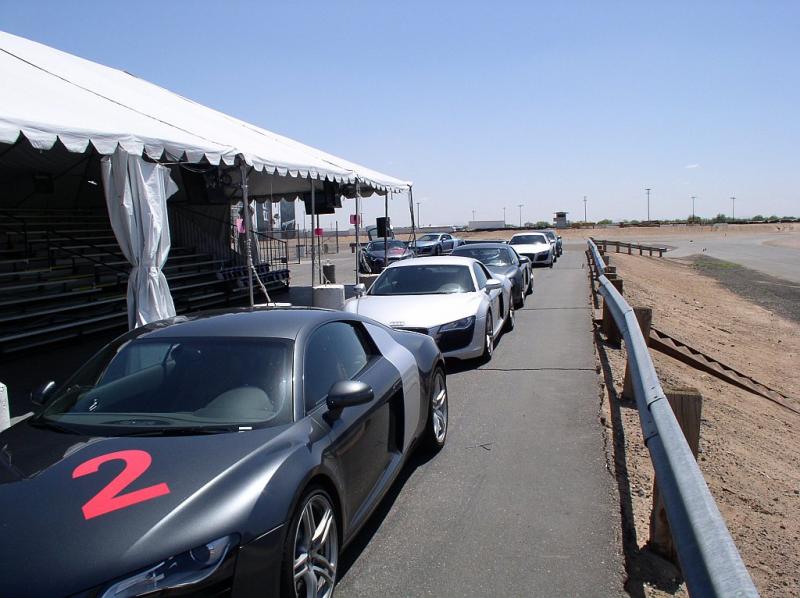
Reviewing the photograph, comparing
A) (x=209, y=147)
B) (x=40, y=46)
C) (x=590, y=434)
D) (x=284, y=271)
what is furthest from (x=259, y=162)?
(x=284, y=271)

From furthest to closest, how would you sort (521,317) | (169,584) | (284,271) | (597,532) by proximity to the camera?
1. (284,271)
2. (521,317)
3. (597,532)
4. (169,584)

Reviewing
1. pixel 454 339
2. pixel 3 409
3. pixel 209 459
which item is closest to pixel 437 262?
pixel 454 339

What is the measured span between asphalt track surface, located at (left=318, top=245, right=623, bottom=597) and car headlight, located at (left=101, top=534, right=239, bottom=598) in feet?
3.90

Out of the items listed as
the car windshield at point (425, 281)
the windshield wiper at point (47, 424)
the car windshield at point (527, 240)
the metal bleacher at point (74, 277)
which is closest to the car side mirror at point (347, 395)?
the windshield wiper at point (47, 424)

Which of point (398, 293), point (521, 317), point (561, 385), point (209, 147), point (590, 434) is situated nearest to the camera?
→ point (590, 434)

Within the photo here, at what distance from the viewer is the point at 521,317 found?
13391 mm

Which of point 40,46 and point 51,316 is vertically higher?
point 40,46

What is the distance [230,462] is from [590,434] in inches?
152

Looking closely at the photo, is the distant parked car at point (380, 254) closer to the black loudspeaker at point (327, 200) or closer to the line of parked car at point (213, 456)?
the black loudspeaker at point (327, 200)

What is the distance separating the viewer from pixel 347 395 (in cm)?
351

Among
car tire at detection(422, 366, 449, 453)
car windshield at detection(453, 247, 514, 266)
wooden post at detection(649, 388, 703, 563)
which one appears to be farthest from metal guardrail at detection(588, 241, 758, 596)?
car windshield at detection(453, 247, 514, 266)

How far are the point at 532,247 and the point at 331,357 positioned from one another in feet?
81.9

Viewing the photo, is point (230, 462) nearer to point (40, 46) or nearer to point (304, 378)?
point (304, 378)

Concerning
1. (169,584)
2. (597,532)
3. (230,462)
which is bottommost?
(597,532)
